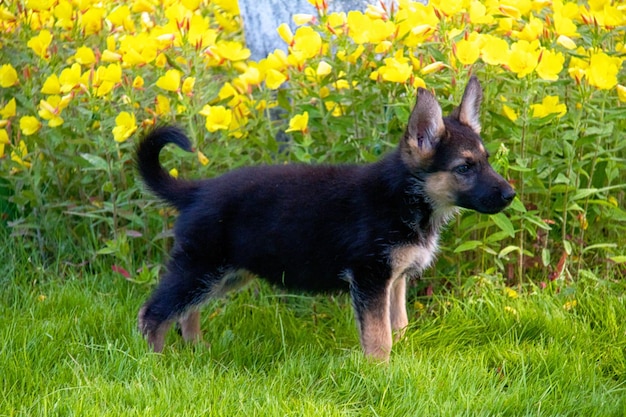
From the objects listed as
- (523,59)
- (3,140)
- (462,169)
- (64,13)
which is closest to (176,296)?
(462,169)

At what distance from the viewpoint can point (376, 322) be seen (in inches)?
161

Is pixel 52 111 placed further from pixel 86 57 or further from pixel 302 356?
pixel 302 356

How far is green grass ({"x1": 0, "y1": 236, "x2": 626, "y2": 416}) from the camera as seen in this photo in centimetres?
366

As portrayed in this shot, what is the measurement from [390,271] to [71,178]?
2.33 meters

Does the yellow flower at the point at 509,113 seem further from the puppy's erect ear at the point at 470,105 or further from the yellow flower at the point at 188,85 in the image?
the yellow flower at the point at 188,85

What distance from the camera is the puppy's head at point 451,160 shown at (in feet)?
13.2

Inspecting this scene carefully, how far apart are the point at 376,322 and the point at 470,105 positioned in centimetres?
110

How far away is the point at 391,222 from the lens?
4176 mm

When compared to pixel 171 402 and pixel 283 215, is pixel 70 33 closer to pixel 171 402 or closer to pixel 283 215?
pixel 283 215

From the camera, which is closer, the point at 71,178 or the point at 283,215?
the point at 283,215

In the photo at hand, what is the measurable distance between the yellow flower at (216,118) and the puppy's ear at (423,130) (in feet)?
3.46

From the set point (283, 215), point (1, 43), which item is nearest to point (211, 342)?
point (283, 215)

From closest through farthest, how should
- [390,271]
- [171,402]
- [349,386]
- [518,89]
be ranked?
1. [171,402]
2. [349,386]
3. [390,271]
4. [518,89]

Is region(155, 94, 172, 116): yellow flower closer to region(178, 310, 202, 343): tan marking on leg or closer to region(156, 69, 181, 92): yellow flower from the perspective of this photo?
region(156, 69, 181, 92): yellow flower
